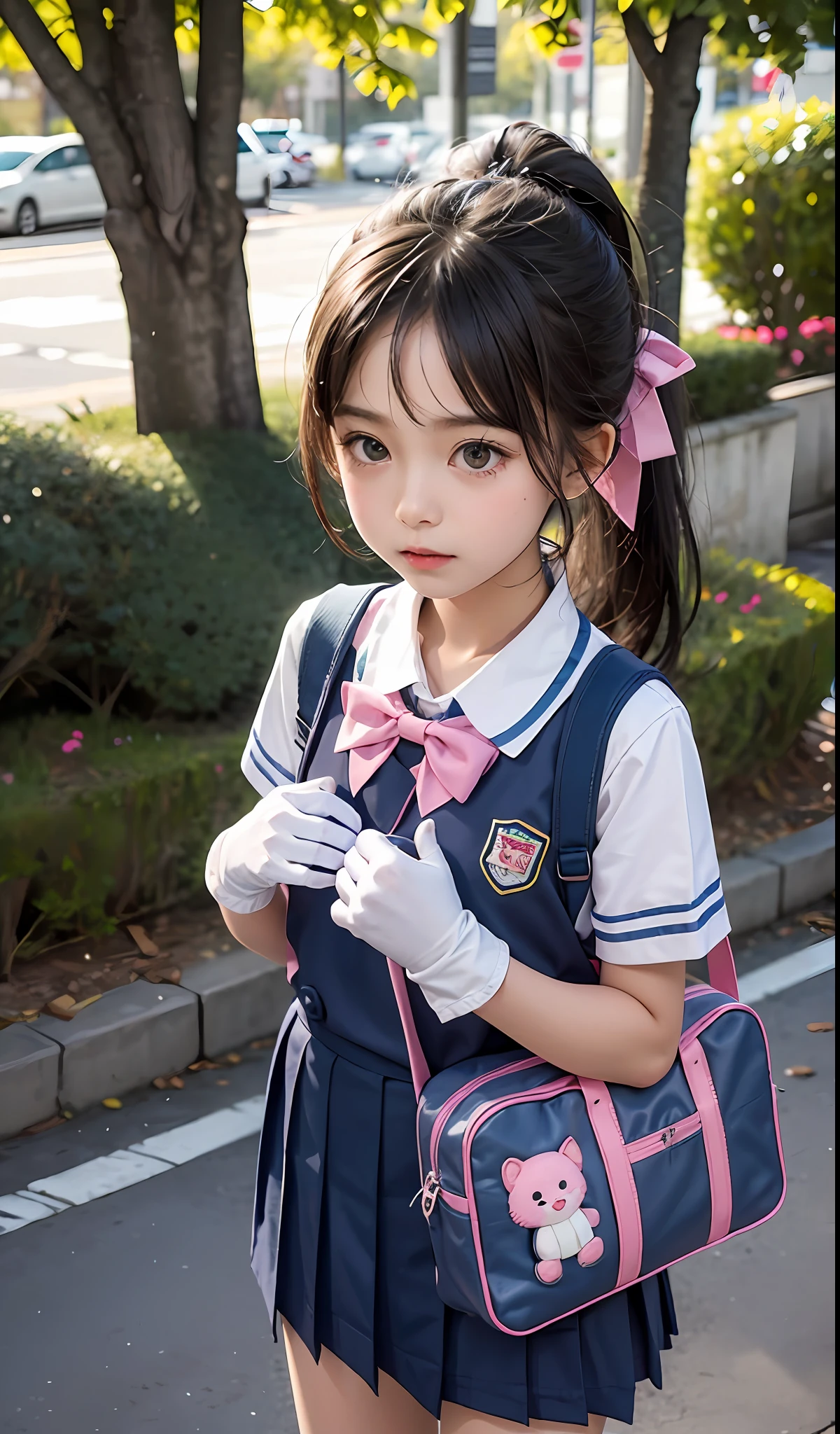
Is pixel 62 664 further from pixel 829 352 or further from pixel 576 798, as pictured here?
pixel 829 352

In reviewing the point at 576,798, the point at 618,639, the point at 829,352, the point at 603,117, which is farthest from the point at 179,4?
the point at 829,352

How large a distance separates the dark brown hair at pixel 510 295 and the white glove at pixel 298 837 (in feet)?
1.11

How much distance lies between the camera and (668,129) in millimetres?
4938

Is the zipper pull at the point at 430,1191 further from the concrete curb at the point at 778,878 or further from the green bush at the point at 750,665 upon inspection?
the green bush at the point at 750,665

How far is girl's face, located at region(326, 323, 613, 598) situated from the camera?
1.31 m

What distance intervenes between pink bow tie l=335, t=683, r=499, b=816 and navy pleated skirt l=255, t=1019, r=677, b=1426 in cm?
31

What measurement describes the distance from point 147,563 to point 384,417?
2.66m

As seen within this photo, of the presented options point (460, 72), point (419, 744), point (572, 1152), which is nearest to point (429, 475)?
point (419, 744)

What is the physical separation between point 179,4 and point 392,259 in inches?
125

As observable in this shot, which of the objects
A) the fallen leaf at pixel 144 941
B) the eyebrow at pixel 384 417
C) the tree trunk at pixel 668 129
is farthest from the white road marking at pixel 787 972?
the eyebrow at pixel 384 417

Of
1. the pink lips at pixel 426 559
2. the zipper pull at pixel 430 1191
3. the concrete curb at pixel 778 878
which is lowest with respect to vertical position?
the concrete curb at pixel 778 878

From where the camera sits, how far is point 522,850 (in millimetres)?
1411

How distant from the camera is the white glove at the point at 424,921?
1.31 m

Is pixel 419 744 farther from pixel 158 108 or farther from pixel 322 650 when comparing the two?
pixel 158 108
